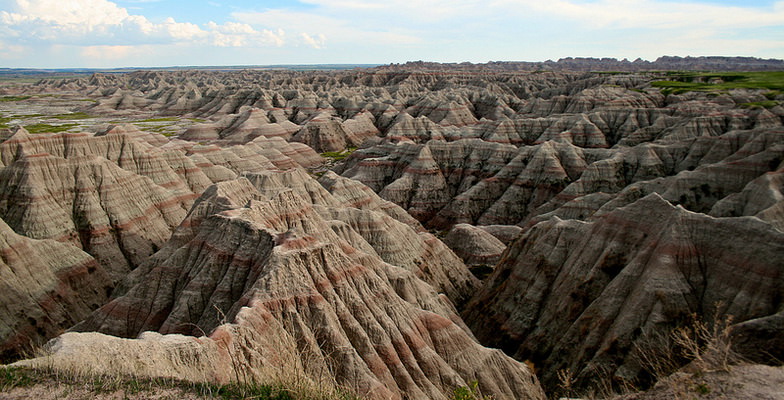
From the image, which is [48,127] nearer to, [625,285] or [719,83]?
[625,285]

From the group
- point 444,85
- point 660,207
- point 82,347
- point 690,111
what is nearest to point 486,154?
point 690,111

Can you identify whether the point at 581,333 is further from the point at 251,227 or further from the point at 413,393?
the point at 251,227

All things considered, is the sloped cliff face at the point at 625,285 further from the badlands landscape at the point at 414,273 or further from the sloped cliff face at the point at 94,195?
the sloped cliff face at the point at 94,195

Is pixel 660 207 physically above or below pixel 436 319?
above

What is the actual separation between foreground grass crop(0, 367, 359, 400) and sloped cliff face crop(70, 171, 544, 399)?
13.7 ft

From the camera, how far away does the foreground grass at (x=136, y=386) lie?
11633 mm

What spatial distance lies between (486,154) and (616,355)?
158 ft

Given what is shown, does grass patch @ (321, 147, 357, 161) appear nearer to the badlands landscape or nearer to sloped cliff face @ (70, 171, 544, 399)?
the badlands landscape

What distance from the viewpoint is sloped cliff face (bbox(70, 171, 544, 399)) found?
1944 centimetres

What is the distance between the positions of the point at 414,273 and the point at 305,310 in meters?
17.5

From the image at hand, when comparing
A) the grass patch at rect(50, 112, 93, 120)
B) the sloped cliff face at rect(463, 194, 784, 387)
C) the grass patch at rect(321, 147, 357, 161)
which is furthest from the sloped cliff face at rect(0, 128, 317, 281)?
the grass patch at rect(50, 112, 93, 120)

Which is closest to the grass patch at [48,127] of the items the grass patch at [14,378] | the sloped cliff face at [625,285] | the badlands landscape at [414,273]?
the badlands landscape at [414,273]

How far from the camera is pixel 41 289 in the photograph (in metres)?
32.0

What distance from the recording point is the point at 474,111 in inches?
5453
